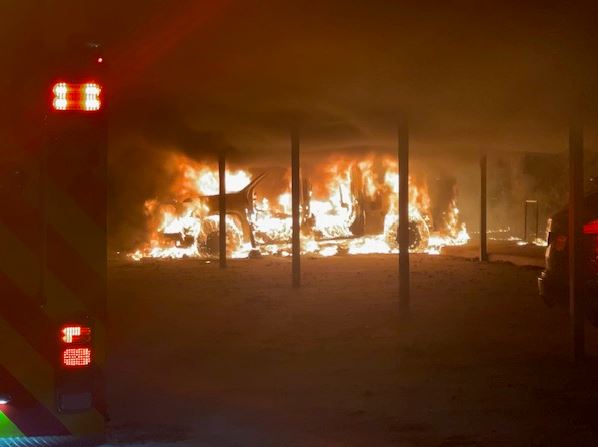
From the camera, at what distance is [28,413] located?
4.85 metres

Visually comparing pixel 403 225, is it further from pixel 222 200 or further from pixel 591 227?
pixel 222 200

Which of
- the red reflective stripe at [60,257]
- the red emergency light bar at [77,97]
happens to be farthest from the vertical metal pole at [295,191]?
the red reflective stripe at [60,257]

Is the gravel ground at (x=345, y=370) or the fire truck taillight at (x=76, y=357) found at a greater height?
the fire truck taillight at (x=76, y=357)

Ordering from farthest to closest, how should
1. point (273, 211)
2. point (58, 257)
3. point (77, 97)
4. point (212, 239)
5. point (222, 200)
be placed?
point (212, 239) → point (273, 211) → point (222, 200) → point (77, 97) → point (58, 257)

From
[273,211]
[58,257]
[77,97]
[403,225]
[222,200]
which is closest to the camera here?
[58,257]

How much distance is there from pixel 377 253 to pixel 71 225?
25.6m

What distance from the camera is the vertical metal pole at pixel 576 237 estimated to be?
373 inches

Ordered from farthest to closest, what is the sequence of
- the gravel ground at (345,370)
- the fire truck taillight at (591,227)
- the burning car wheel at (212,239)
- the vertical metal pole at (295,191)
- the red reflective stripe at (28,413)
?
the burning car wheel at (212,239)
the vertical metal pole at (295,191)
the fire truck taillight at (591,227)
the gravel ground at (345,370)
the red reflective stripe at (28,413)

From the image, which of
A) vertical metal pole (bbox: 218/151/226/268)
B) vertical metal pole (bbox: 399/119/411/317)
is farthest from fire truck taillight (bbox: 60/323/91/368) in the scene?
vertical metal pole (bbox: 218/151/226/268)

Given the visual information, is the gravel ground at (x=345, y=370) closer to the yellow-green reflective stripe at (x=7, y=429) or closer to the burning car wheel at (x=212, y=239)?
the yellow-green reflective stripe at (x=7, y=429)

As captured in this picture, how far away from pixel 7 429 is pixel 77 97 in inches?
68.9

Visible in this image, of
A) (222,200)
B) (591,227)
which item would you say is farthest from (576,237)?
(222,200)

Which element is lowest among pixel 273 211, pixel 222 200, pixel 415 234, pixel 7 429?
pixel 7 429

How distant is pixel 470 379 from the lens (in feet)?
29.3
